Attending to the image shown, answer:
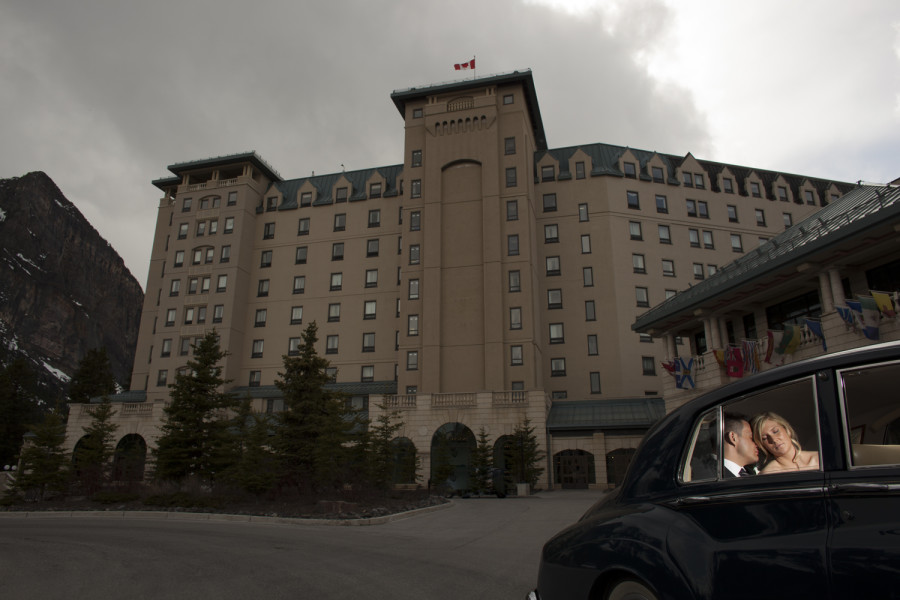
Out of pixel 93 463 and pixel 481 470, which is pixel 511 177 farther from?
pixel 93 463

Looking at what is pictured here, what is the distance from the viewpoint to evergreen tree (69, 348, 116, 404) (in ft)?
228

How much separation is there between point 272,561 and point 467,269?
40.7 meters

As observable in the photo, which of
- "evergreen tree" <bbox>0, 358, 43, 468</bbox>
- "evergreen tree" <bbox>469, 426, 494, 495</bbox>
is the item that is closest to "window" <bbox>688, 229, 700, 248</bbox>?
"evergreen tree" <bbox>469, 426, 494, 495</bbox>

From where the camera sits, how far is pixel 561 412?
147 ft

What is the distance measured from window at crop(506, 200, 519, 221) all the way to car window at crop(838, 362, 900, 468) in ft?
158

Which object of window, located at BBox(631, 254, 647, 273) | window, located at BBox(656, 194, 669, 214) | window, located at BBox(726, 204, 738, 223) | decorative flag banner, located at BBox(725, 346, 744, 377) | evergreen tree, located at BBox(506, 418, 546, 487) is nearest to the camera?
decorative flag banner, located at BBox(725, 346, 744, 377)

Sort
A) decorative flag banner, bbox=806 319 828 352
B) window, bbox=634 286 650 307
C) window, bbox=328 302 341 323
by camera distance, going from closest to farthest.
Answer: decorative flag banner, bbox=806 319 828 352 → window, bbox=634 286 650 307 → window, bbox=328 302 341 323

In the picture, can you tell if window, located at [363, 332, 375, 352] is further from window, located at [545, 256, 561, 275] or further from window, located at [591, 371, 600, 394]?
window, located at [591, 371, 600, 394]

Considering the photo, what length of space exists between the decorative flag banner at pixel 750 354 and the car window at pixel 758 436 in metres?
23.9

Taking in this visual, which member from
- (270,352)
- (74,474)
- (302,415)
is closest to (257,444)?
(302,415)

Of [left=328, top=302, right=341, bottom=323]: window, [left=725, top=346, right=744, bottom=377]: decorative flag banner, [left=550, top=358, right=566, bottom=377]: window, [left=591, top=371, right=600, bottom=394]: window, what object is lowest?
[left=725, top=346, right=744, bottom=377]: decorative flag banner

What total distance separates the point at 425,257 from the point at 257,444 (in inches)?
1149

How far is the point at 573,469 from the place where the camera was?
42281 mm

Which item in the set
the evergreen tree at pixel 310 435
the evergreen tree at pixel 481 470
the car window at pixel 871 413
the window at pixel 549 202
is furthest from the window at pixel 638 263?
the car window at pixel 871 413
